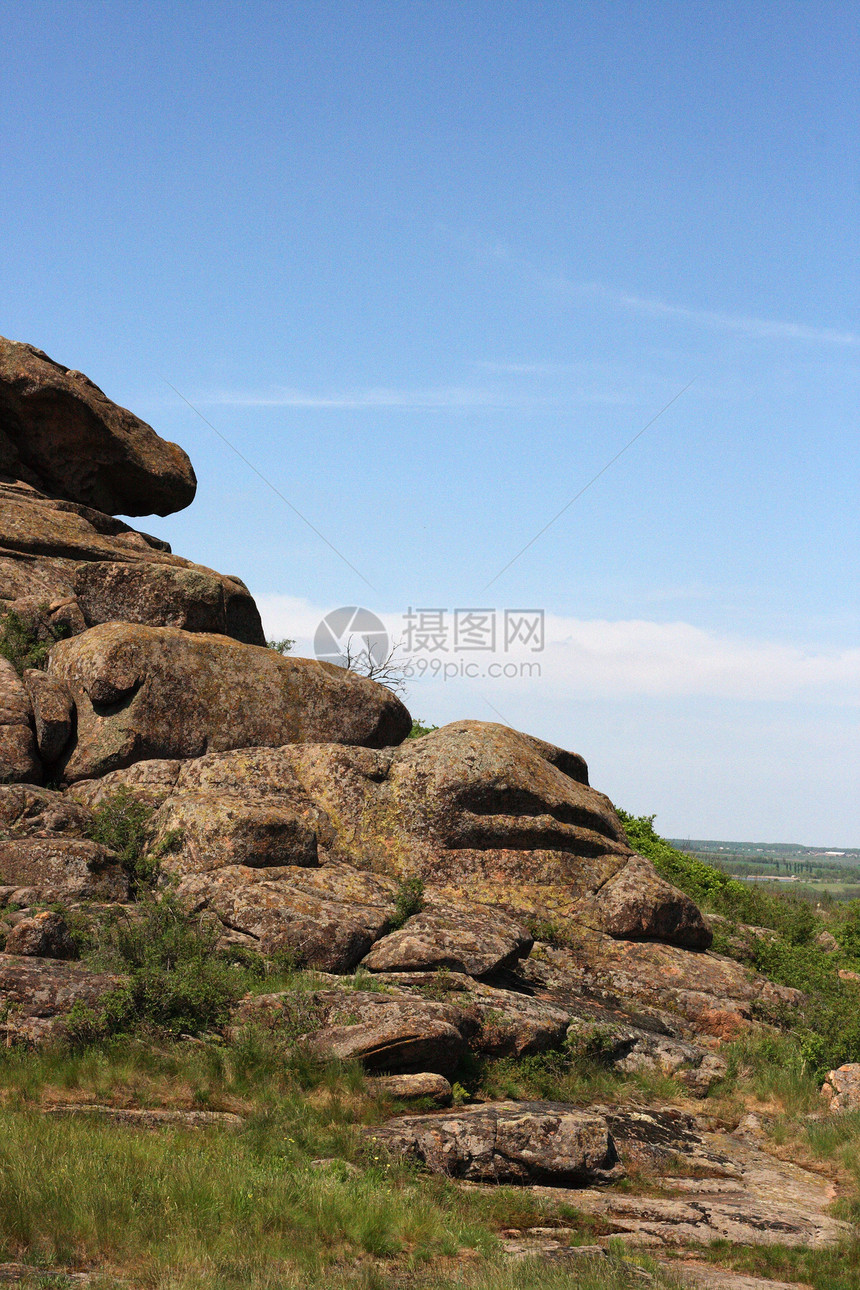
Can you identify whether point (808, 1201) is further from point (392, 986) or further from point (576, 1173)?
point (392, 986)

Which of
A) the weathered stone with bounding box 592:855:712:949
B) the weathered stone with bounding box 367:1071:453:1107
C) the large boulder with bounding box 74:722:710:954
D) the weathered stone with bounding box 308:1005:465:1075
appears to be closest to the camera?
the weathered stone with bounding box 367:1071:453:1107

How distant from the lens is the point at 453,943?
52.1 ft

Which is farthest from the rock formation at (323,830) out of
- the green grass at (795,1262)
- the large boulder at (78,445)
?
the green grass at (795,1262)

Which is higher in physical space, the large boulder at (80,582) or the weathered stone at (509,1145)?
the large boulder at (80,582)

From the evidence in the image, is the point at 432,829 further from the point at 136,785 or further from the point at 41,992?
the point at 41,992

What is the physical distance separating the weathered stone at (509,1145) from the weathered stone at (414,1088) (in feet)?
1.48

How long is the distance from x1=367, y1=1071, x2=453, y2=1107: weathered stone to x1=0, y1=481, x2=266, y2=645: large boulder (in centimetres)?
1342

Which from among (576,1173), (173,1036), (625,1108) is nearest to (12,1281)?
(173,1036)

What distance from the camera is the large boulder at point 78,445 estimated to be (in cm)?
2719

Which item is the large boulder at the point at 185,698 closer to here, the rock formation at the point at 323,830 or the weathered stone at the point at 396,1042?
the rock formation at the point at 323,830

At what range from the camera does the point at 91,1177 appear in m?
9.00

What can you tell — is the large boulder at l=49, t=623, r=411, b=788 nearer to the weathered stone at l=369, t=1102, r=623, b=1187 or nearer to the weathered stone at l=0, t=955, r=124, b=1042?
the weathered stone at l=0, t=955, r=124, b=1042

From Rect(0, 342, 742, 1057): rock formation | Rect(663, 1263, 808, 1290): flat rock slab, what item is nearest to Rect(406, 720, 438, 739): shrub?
Rect(0, 342, 742, 1057): rock formation

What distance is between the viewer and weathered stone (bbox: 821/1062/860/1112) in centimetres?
1534
